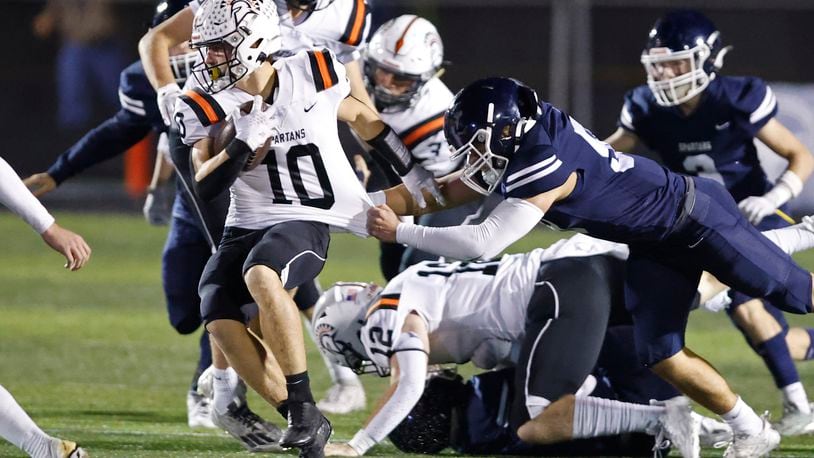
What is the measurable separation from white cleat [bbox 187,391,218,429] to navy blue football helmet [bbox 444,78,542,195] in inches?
67.0

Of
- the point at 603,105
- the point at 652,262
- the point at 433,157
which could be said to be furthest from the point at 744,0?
the point at 652,262

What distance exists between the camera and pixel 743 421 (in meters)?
4.83

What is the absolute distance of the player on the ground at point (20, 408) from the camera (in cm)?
418

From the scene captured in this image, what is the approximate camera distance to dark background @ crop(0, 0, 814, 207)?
14133mm

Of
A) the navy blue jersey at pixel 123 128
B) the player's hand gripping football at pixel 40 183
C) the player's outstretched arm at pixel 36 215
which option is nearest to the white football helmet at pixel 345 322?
the player's outstretched arm at pixel 36 215

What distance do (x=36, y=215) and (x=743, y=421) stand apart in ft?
7.96

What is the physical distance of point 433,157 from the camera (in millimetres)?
6305

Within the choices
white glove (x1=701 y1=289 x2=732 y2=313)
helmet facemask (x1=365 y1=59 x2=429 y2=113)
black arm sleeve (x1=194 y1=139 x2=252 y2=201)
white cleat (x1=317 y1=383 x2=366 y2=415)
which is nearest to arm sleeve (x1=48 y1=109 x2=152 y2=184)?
helmet facemask (x1=365 y1=59 x2=429 y2=113)

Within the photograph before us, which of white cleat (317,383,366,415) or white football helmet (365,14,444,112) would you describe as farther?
→ white football helmet (365,14,444,112)

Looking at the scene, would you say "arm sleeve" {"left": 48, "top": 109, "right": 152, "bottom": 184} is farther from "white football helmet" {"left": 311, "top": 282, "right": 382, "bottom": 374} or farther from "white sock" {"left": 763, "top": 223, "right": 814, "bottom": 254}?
"white sock" {"left": 763, "top": 223, "right": 814, "bottom": 254}

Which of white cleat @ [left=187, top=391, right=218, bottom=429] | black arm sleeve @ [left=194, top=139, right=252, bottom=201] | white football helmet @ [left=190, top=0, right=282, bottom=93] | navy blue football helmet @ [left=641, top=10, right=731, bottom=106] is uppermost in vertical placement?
white football helmet @ [left=190, top=0, right=282, bottom=93]

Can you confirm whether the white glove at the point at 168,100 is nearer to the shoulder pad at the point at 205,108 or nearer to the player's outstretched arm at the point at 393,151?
the shoulder pad at the point at 205,108

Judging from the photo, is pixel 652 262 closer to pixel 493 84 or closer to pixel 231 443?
pixel 493 84

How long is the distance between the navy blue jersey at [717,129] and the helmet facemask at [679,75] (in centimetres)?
10
